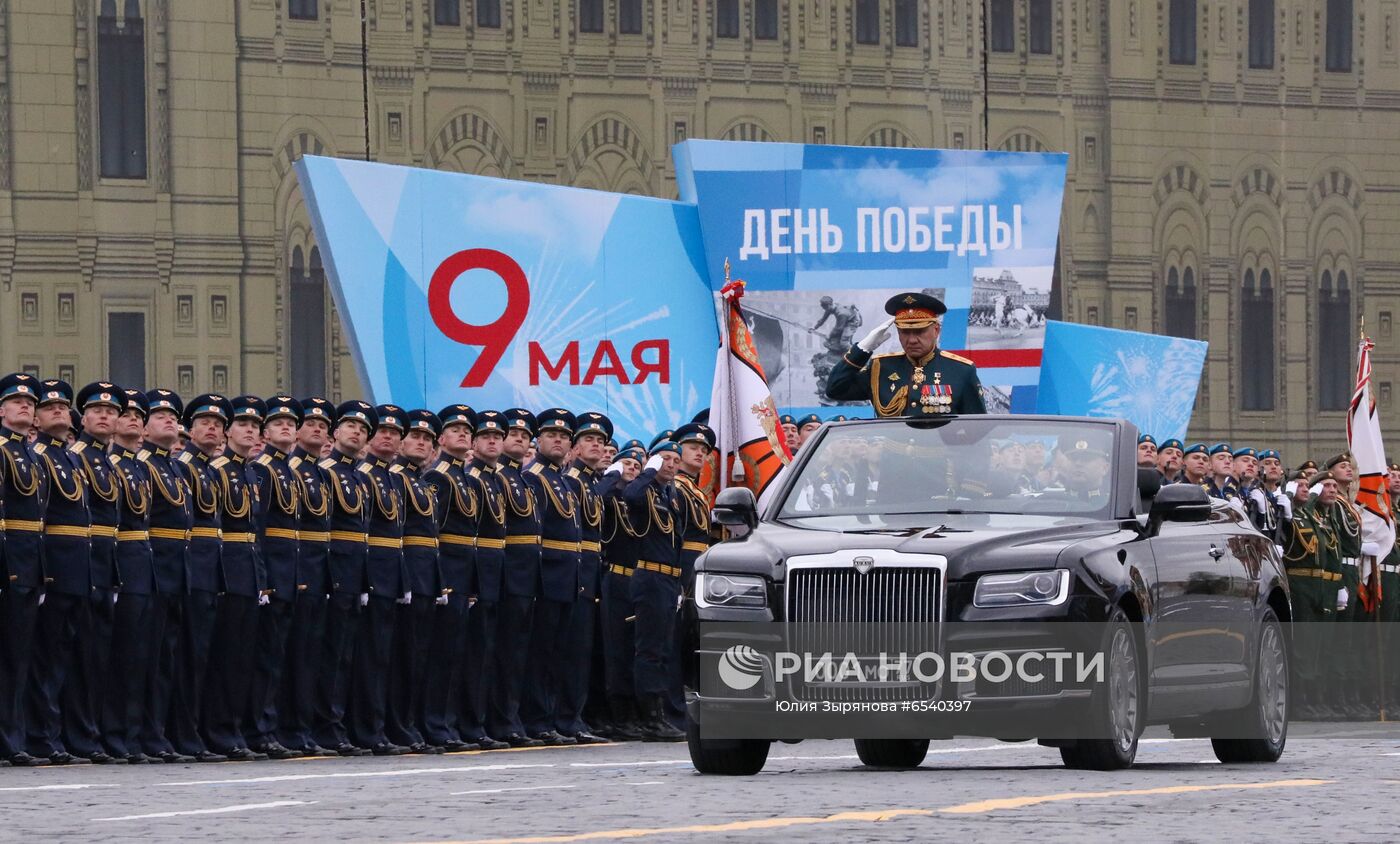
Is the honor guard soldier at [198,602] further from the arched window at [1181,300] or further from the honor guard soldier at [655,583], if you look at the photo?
the arched window at [1181,300]

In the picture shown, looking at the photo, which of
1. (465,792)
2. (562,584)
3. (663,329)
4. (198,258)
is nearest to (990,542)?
(465,792)

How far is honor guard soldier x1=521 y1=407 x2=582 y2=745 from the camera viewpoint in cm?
1795

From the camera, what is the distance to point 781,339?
26.4 meters

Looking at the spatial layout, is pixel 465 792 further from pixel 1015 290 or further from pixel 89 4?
pixel 89 4

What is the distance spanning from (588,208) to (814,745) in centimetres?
998

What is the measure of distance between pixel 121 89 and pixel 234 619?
17.9m

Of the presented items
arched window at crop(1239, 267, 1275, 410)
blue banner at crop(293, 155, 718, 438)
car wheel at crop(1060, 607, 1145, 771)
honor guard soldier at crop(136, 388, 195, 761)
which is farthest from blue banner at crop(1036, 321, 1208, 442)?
car wheel at crop(1060, 607, 1145, 771)

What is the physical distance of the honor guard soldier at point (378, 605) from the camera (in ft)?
55.5

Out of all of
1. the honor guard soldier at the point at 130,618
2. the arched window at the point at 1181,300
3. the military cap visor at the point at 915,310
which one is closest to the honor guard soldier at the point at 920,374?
the military cap visor at the point at 915,310

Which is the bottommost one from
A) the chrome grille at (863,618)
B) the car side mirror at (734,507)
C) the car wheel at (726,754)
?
the car wheel at (726,754)

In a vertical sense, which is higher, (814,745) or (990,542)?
(990,542)

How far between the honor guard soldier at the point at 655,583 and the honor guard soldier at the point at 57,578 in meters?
3.74

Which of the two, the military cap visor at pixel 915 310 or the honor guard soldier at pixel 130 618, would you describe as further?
the honor guard soldier at pixel 130 618

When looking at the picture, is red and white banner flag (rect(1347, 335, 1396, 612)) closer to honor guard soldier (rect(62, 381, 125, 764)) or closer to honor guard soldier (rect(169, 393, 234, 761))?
honor guard soldier (rect(169, 393, 234, 761))
